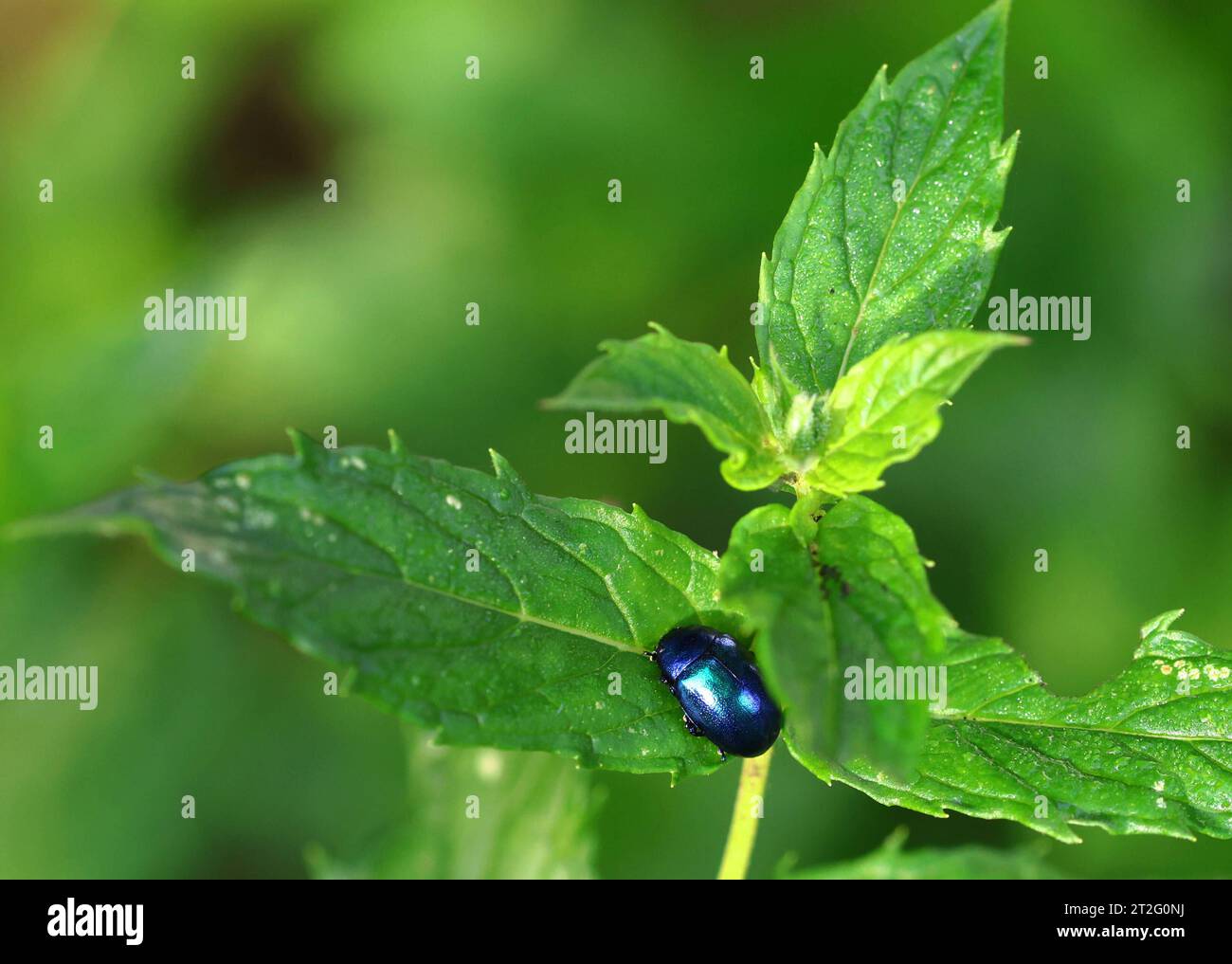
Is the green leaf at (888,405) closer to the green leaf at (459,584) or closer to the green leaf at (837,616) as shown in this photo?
the green leaf at (837,616)

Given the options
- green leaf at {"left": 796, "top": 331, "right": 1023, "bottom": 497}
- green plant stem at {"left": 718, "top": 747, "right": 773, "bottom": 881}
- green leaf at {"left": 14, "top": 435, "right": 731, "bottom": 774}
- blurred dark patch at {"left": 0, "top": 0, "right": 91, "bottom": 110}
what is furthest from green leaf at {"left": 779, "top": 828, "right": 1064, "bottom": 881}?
blurred dark patch at {"left": 0, "top": 0, "right": 91, "bottom": 110}

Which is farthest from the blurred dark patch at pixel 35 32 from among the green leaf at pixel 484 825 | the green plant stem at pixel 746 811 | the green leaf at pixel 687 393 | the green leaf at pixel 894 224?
the green plant stem at pixel 746 811

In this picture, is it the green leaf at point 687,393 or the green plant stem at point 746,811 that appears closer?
the green leaf at point 687,393

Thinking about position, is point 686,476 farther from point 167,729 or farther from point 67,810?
point 67,810

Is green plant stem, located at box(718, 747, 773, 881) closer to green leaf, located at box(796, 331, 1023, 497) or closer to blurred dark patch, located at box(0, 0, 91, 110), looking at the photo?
green leaf, located at box(796, 331, 1023, 497)

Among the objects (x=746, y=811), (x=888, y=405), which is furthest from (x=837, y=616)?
(x=746, y=811)
